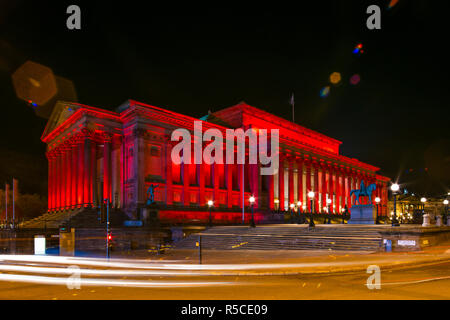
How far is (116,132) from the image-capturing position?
53250 millimetres

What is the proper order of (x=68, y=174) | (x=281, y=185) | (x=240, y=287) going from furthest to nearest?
(x=281, y=185) → (x=68, y=174) → (x=240, y=287)

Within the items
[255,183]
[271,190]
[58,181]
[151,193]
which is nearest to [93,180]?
[151,193]

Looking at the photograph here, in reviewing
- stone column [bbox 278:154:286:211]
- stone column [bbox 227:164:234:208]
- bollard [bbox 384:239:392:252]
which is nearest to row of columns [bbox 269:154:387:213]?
stone column [bbox 278:154:286:211]

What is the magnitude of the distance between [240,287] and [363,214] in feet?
114

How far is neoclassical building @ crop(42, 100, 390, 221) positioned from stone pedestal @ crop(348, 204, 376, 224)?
19697mm

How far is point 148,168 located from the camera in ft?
173

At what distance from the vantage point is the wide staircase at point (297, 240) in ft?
89.4

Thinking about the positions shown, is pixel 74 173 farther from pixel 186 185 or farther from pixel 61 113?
pixel 186 185

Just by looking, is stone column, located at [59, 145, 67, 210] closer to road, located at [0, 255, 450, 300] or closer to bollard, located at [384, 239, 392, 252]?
road, located at [0, 255, 450, 300]

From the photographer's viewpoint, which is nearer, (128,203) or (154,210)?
(154,210)

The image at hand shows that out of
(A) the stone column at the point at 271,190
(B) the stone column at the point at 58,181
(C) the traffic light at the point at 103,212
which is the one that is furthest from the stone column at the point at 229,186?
(C) the traffic light at the point at 103,212
